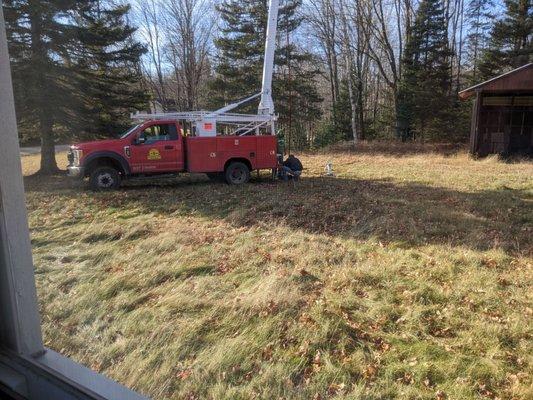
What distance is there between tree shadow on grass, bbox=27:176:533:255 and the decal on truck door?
2.95ft

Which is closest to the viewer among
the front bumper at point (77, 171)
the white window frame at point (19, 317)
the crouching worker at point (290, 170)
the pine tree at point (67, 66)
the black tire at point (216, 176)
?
the white window frame at point (19, 317)

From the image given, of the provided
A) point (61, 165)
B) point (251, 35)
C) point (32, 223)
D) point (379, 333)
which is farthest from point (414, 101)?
point (379, 333)

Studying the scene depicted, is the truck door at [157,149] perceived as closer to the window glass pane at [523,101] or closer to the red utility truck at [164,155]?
the red utility truck at [164,155]

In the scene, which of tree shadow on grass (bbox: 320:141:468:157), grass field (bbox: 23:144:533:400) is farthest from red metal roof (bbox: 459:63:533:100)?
grass field (bbox: 23:144:533:400)

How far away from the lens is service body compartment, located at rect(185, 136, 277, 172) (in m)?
12.8

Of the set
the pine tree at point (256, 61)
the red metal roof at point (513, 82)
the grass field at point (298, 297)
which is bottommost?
the grass field at point (298, 297)

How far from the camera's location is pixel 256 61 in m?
30.4

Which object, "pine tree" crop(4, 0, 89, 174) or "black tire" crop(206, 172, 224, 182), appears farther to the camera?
"pine tree" crop(4, 0, 89, 174)

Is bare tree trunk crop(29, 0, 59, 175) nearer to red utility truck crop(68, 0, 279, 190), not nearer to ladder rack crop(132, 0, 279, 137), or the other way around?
red utility truck crop(68, 0, 279, 190)

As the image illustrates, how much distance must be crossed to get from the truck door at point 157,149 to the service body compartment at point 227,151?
35 centimetres

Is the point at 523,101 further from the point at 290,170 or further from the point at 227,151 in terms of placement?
the point at 227,151

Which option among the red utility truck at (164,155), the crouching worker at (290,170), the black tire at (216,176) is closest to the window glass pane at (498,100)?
the crouching worker at (290,170)

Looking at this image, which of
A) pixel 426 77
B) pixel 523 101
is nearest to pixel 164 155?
pixel 523 101

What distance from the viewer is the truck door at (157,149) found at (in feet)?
40.7
